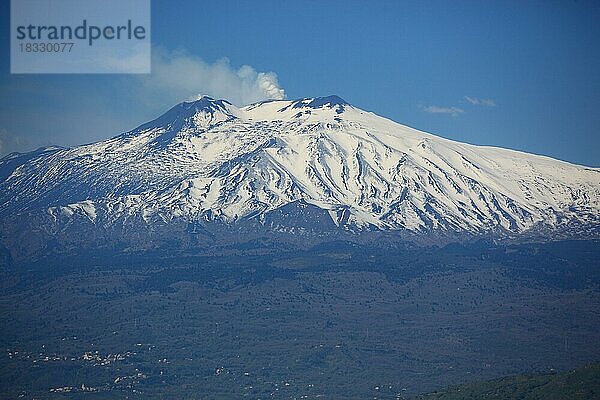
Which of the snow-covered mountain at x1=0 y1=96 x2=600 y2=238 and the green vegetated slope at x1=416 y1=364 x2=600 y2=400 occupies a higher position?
the snow-covered mountain at x1=0 y1=96 x2=600 y2=238

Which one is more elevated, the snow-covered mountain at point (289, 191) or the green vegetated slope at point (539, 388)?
the snow-covered mountain at point (289, 191)

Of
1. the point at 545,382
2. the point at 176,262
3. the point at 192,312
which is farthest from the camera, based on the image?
the point at 176,262

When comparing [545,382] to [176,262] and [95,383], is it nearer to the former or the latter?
[95,383]

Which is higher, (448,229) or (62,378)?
(448,229)

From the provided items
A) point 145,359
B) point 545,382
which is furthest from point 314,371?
point 545,382

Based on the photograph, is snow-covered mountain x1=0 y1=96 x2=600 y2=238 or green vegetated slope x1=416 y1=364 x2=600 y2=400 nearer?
green vegetated slope x1=416 y1=364 x2=600 y2=400

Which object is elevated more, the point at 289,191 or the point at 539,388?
the point at 289,191

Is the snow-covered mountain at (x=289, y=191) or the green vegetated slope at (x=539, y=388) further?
the snow-covered mountain at (x=289, y=191)

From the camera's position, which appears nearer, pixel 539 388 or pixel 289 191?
pixel 539 388
